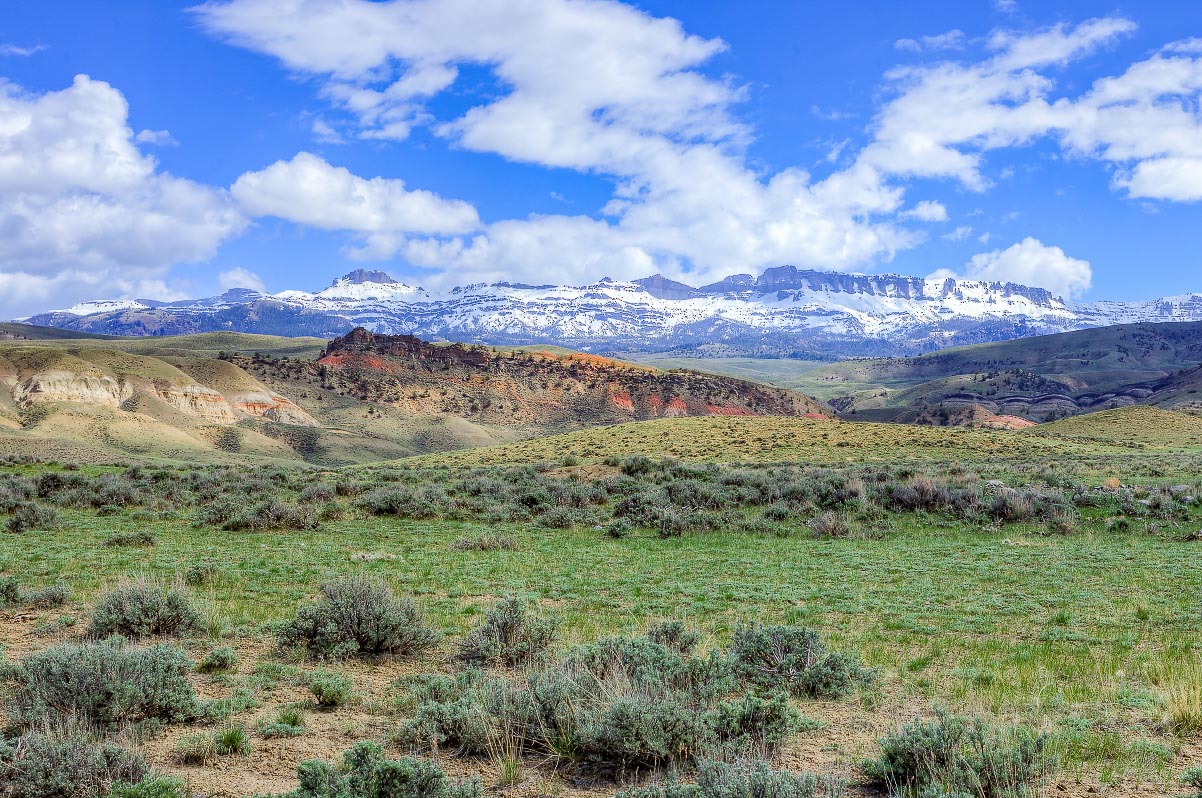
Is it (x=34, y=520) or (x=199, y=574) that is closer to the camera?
(x=199, y=574)

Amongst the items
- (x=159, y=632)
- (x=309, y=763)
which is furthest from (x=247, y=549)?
(x=309, y=763)

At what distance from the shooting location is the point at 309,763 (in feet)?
15.1

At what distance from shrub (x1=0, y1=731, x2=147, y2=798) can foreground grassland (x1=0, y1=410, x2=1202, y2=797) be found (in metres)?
0.51

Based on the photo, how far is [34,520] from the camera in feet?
58.1

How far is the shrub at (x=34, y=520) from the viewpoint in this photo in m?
17.2

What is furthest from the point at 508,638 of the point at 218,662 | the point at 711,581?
the point at 711,581

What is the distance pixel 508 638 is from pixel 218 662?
3.06m

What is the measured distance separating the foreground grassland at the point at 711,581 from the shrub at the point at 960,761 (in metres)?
0.20

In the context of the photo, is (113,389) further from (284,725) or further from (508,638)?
(284,725)

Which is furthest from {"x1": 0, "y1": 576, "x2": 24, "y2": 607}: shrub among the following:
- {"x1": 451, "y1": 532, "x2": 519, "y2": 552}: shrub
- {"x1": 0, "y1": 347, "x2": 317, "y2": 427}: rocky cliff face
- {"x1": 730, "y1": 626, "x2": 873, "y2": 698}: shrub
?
{"x1": 0, "y1": 347, "x2": 317, "y2": 427}: rocky cliff face

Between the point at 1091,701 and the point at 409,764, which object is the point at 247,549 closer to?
the point at 409,764

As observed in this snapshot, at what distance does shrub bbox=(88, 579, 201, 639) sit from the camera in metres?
8.29

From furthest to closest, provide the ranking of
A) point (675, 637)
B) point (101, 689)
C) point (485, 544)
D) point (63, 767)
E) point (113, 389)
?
point (113, 389) → point (485, 544) → point (675, 637) → point (101, 689) → point (63, 767)

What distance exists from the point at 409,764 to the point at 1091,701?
605 cm
